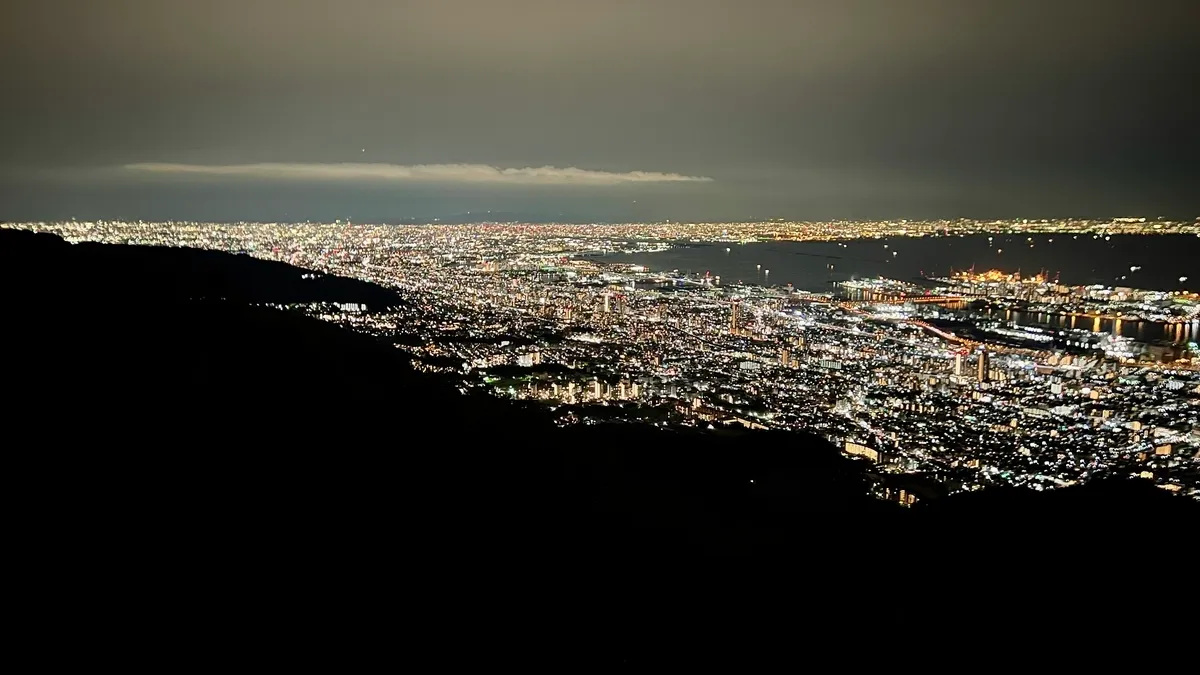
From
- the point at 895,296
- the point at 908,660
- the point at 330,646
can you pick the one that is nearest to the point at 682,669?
the point at 908,660

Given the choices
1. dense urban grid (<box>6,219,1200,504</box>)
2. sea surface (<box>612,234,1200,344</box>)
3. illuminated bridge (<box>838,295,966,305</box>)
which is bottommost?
dense urban grid (<box>6,219,1200,504</box>)

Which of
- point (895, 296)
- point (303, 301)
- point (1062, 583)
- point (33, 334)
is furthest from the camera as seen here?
point (895, 296)

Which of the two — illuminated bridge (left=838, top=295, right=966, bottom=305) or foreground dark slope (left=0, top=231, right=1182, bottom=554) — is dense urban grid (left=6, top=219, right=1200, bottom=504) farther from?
foreground dark slope (left=0, top=231, right=1182, bottom=554)

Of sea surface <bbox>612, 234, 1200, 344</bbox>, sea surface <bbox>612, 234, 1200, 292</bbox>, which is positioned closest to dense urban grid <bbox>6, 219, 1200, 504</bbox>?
sea surface <bbox>612, 234, 1200, 344</bbox>

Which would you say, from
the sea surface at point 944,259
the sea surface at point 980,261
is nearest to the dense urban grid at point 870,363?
the sea surface at point 980,261

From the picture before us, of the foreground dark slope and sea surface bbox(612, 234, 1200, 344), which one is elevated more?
sea surface bbox(612, 234, 1200, 344)

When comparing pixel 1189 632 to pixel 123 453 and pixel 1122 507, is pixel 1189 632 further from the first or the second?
pixel 123 453

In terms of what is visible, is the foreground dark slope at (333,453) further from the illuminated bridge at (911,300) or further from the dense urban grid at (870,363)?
the illuminated bridge at (911,300)
